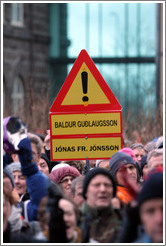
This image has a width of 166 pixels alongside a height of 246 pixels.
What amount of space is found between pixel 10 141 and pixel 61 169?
214 centimetres

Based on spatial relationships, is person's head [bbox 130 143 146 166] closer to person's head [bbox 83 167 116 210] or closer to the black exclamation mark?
the black exclamation mark

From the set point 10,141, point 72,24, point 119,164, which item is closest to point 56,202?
point 10,141

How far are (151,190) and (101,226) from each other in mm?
443

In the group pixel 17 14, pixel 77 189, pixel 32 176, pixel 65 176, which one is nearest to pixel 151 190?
pixel 32 176

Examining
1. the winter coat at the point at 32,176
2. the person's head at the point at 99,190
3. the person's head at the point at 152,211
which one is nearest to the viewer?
the person's head at the point at 152,211

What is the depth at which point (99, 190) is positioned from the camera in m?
3.87

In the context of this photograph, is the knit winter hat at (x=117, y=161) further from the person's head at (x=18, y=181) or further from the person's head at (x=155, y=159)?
the person's head at (x=18, y=181)

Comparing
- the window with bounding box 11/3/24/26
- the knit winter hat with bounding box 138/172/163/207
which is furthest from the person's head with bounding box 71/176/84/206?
the window with bounding box 11/3/24/26

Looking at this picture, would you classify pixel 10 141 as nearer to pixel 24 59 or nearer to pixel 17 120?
pixel 17 120

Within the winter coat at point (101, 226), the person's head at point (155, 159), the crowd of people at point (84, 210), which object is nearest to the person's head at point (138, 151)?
the person's head at point (155, 159)

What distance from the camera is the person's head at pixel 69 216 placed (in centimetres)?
359

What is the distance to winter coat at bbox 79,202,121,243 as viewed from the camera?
11.8 feet

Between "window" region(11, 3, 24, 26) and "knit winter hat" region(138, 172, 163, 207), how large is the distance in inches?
978

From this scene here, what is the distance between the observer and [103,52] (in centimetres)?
3006
